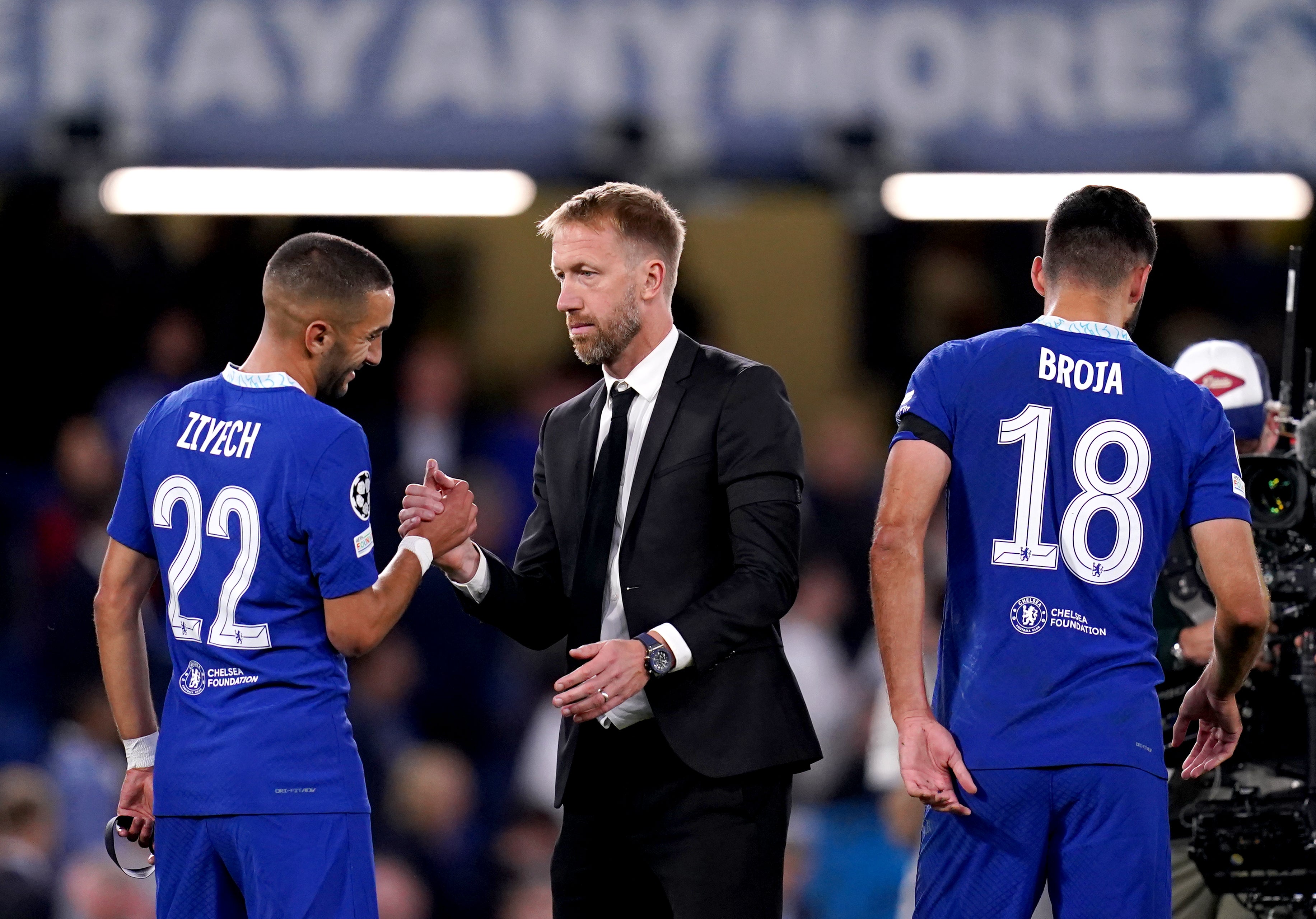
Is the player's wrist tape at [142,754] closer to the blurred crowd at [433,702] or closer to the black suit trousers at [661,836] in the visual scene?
the black suit trousers at [661,836]

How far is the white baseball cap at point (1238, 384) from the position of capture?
4105mm

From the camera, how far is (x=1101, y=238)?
3.11 m

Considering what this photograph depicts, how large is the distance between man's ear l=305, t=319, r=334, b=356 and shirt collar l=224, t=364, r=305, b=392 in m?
0.07

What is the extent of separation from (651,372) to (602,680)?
0.69 metres

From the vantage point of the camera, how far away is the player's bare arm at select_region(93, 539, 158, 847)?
317 cm

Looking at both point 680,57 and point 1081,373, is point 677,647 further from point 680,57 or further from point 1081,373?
point 680,57

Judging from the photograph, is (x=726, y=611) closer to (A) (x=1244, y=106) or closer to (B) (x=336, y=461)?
(B) (x=336, y=461)

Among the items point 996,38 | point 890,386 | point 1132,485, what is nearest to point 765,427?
point 1132,485

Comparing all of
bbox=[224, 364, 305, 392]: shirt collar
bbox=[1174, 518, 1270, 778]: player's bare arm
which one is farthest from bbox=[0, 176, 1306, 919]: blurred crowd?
bbox=[224, 364, 305, 392]: shirt collar

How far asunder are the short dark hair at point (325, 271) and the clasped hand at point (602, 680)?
2.67ft

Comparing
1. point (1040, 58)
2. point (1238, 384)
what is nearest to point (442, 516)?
point (1238, 384)

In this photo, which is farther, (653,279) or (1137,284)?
(653,279)

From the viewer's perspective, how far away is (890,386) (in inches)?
332

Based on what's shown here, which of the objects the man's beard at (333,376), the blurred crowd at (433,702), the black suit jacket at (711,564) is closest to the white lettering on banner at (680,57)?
the blurred crowd at (433,702)
